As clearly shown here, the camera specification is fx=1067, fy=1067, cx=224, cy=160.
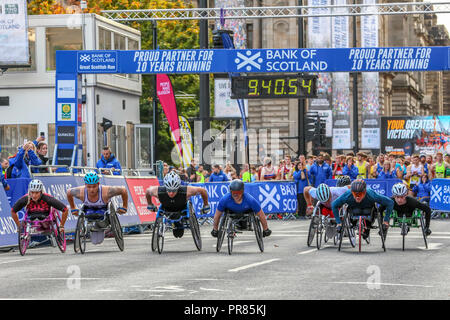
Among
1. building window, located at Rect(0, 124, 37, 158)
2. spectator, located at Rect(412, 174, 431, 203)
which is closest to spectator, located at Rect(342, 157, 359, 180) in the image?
spectator, located at Rect(412, 174, 431, 203)

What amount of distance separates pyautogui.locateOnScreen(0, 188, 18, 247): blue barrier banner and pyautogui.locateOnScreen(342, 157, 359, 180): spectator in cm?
1428

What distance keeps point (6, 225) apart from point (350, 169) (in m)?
14.7

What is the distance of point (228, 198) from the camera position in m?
18.7

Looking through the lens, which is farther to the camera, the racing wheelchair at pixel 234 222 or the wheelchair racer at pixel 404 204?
the wheelchair racer at pixel 404 204

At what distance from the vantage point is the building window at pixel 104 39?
37.2m

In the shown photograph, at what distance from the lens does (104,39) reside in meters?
37.8

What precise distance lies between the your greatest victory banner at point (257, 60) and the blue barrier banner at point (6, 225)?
35.3ft

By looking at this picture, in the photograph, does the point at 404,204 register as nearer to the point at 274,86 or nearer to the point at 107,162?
the point at 107,162

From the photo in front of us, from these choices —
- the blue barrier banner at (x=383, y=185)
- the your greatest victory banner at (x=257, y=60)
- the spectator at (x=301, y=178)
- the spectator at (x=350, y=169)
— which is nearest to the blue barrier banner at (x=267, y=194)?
the spectator at (x=301, y=178)

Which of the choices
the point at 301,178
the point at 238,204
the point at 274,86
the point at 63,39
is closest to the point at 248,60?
the point at 274,86

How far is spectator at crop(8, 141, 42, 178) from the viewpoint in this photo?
71.7ft

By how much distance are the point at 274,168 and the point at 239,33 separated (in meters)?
5.71

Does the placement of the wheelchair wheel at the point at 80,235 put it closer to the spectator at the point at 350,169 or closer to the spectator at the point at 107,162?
the spectator at the point at 107,162

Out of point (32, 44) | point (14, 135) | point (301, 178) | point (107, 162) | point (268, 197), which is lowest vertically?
point (268, 197)
